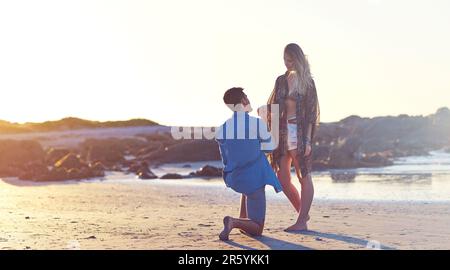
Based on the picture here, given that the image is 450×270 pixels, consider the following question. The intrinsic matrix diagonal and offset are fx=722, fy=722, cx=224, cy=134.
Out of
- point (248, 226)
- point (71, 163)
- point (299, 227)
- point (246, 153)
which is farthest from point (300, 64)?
point (71, 163)

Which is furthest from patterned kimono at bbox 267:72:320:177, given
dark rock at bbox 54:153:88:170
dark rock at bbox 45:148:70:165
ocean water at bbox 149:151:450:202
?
dark rock at bbox 45:148:70:165

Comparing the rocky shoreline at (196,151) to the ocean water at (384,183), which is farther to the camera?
the rocky shoreline at (196,151)

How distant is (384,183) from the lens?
13812mm

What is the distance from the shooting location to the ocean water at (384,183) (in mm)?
11383

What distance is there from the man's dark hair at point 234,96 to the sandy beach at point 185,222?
1.31 metres

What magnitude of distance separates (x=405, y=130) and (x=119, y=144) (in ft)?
50.0

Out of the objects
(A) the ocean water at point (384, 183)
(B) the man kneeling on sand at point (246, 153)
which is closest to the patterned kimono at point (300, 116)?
(B) the man kneeling on sand at point (246, 153)

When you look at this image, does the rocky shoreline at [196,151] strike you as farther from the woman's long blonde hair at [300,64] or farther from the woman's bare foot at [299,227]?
the woman's bare foot at [299,227]

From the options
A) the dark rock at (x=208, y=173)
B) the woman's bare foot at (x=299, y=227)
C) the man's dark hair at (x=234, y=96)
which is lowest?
the woman's bare foot at (x=299, y=227)

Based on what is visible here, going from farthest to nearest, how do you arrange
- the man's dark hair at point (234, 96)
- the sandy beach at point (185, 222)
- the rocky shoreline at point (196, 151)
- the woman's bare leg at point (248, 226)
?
the rocky shoreline at point (196, 151) → the man's dark hair at point (234, 96) → the woman's bare leg at point (248, 226) → the sandy beach at point (185, 222)

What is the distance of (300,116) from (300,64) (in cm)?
55

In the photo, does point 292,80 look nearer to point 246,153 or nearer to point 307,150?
point 307,150

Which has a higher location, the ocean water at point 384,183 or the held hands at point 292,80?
the held hands at point 292,80
